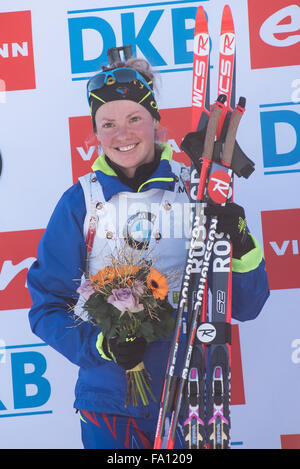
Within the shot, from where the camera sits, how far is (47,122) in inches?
116

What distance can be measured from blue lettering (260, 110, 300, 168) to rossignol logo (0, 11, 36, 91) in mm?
1109

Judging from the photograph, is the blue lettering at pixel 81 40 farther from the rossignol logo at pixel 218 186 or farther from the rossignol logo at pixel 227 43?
the rossignol logo at pixel 218 186

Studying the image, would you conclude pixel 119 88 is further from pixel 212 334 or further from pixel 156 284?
pixel 212 334

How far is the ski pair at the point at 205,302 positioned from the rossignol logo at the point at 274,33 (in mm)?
736

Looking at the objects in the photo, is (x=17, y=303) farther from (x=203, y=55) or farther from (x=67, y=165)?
(x=203, y=55)

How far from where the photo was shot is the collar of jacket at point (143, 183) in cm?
233

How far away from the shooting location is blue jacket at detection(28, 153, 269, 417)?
2.24m

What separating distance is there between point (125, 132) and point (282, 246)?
3.46 feet

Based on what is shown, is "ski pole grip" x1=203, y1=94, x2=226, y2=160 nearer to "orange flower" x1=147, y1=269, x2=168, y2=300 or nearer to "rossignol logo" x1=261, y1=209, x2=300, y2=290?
"orange flower" x1=147, y1=269, x2=168, y2=300

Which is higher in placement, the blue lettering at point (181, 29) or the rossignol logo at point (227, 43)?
the blue lettering at point (181, 29)

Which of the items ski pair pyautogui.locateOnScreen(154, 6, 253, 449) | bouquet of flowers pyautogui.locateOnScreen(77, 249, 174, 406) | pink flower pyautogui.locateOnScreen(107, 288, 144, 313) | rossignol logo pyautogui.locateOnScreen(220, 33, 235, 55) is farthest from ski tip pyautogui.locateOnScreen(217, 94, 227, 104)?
pink flower pyautogui.locateOnScreen(107, 288, 144, 313)

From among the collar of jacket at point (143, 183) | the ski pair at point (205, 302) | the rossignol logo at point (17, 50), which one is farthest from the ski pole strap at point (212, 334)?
the rossignol logo at point (17, 50)
